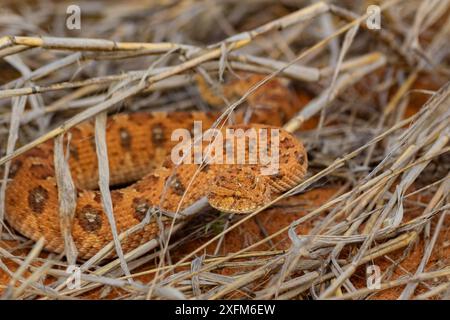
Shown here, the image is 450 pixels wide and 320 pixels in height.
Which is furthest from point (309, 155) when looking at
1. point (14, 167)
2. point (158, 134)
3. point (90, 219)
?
point (14, 167)

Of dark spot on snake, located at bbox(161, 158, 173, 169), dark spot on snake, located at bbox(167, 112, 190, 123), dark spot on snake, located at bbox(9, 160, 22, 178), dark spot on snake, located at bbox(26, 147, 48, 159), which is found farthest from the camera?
dark spot on snake, located at bbox(167, 112, 190, 123)

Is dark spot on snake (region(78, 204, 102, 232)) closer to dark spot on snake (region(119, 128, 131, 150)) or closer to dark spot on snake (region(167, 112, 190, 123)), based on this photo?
dark spot on snake (region(119, 128, 131, 150))

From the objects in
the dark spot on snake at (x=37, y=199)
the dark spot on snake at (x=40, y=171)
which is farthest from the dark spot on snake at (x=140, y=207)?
the dark spot on snake at (x=40, y=171)

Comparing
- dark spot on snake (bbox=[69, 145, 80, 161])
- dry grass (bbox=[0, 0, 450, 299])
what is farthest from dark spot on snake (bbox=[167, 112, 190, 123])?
dark spot on snake (bbox=[69, 145, 80, 161])

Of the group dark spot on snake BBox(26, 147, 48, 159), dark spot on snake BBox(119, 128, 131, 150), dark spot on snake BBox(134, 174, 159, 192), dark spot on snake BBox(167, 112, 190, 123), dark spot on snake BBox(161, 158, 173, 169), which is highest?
dark spot on snake BBox(167, 112, 190, 123)

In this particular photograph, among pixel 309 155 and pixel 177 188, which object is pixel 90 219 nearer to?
pixel 177 188
